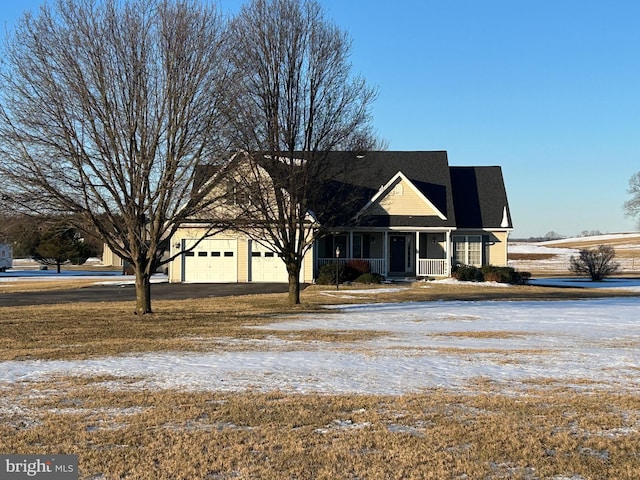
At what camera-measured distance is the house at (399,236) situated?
33.5 metres

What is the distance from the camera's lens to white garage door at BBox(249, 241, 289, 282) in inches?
1323

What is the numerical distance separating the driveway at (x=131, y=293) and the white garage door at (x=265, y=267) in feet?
4.19

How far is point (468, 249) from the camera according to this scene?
117 feet

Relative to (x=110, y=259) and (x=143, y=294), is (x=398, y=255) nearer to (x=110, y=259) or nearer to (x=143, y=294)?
(x=143, y=294)

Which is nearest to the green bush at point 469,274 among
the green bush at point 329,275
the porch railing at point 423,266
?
the porch railing at point 423,266

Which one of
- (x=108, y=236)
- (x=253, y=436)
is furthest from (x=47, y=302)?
(x=253, y=436)

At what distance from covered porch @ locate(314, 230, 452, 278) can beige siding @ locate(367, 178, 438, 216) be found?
3.67ft

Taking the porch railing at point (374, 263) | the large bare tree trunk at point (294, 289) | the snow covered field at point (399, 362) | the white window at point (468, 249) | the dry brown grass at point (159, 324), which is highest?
the white window at point (468, 249)

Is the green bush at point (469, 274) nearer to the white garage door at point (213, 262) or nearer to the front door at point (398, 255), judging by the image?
the front door at point (398, 255)

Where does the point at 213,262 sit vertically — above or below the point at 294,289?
above

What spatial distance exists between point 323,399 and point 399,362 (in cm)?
304

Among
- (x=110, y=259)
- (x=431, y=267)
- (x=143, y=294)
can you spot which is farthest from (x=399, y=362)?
(x=110, y=259)

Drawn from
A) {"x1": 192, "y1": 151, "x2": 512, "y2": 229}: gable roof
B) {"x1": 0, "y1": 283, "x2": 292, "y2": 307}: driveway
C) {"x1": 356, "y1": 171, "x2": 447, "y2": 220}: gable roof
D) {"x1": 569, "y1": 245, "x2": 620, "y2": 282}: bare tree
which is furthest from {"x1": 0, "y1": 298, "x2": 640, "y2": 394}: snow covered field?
{"x1": 569, "y1": 245, "x2": 620, "y2": 282}: bare tree

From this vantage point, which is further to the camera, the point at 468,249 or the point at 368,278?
the point at 468,249
